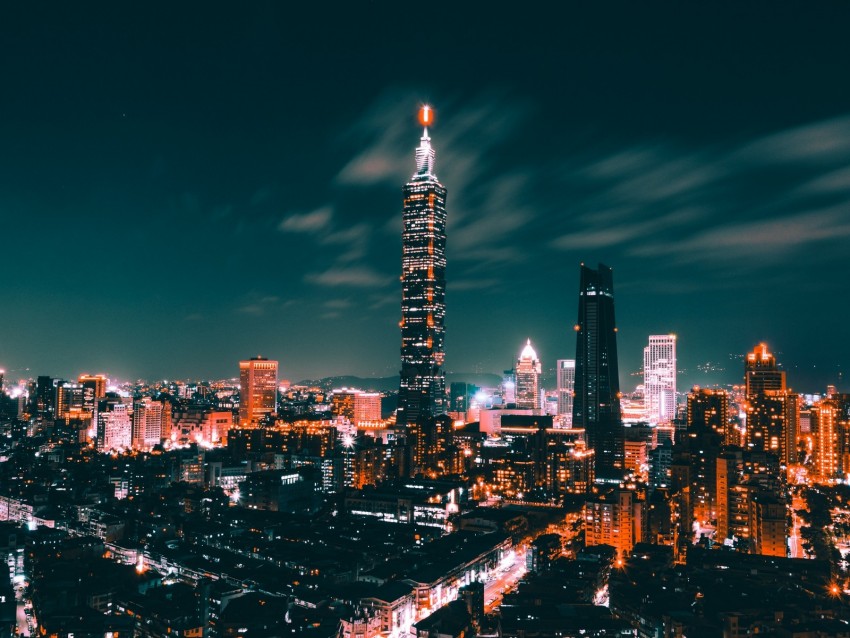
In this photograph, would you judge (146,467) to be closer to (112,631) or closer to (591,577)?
(112,631)

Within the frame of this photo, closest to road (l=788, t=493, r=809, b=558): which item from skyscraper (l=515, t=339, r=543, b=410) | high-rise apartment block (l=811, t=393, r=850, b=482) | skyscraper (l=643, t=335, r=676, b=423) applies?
high-rise apartment block (l=811, t=393, r=850, b=482)

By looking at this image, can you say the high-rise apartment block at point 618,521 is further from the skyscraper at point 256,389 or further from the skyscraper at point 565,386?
the skyscraper at point 565,386

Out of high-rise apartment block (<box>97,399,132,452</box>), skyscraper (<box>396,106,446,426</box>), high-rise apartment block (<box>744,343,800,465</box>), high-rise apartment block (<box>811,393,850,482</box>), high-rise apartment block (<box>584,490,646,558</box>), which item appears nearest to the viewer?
high-rise apartment block (<box>584,490,646,558</box>)

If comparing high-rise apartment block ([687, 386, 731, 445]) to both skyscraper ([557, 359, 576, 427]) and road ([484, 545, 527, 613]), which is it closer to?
road ([484, 545, 527, 613])

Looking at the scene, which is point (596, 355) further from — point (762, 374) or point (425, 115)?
point (425, 115)

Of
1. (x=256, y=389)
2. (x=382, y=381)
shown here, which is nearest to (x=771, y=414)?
(x=256, y=389)

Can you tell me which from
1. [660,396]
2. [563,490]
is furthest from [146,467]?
[660,396]
